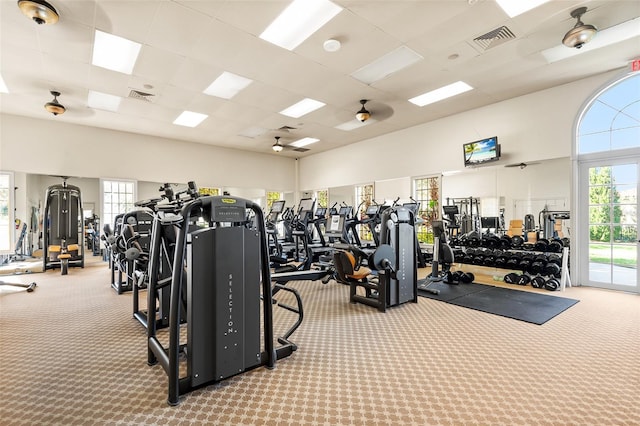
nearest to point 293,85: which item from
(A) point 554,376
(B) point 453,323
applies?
(B) point 453,323

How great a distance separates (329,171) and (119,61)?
712 centimetres

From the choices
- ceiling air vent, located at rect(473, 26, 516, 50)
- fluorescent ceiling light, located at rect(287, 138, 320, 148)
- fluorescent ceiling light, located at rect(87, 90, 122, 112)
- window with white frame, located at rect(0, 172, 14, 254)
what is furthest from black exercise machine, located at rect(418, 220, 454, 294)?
window with white frame, located at rect(0, 172, 14, 254)

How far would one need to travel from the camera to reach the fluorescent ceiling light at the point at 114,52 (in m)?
4.29

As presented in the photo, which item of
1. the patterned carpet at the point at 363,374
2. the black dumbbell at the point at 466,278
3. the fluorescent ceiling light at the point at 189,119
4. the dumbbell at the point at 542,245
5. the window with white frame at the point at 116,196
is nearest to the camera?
the patterned carpet at the point at 363,374

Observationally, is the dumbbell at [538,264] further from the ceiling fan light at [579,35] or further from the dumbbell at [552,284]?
the ceiling fan light at [579,35]

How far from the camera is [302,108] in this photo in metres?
7.04

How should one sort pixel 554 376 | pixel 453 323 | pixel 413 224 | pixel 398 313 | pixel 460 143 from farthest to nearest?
pixel 460 143, pixel 413 224, pixel 398 313, pixel 453 323, pixel 554 376

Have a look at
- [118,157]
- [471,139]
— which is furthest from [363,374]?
[118,157]

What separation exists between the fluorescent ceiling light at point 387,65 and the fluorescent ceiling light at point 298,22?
51.4 inches

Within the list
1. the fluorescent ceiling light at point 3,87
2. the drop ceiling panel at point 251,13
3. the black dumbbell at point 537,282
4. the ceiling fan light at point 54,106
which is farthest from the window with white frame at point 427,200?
the fluorescent ceiling light at point 3,87

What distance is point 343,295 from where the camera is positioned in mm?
4953

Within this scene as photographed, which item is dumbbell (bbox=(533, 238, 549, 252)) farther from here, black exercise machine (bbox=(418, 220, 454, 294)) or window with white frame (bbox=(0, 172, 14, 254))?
window with white frame (bbox=(0, 172, 14, 254))

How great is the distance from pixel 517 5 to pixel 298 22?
265 centimetres

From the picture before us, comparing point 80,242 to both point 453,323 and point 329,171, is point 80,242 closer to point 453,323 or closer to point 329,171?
point 329,171
